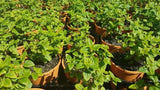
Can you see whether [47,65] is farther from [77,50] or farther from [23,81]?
[23,81]

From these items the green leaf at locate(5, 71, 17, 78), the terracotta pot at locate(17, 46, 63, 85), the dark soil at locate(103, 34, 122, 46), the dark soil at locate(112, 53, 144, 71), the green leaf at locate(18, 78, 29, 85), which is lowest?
the terracotta pot at locate(17, 46, 63, 85)

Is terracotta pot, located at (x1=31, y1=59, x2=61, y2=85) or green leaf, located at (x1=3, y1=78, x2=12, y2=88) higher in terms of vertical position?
green leaf, located at (x1=3, y1=78, x2=12, y2=88)

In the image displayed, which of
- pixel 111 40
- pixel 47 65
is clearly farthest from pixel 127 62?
pixel 47 65

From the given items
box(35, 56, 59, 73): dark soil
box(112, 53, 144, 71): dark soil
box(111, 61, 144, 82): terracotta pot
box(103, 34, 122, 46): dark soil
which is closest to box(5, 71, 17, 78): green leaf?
box(35, 56, 59, 73): dark soil

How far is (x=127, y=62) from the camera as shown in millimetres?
2631

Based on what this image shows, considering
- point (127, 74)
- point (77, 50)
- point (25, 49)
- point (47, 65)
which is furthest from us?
point (47, 65)

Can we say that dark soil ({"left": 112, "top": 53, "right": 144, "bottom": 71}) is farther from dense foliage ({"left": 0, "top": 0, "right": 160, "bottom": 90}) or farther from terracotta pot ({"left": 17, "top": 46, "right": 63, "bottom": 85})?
terracotta pot ({"left": 17, "top": 46, "right": 63, "bottom": 85})

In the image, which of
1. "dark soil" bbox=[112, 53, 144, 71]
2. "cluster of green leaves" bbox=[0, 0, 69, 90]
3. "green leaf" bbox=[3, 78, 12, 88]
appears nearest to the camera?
"green leaf" bbox=[3, 78, 12, 88]

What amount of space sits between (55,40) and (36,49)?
0.34 meters

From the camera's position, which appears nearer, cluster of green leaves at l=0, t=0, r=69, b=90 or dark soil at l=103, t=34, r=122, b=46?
cluster of green leaves at l=0, t=0, r=69, b=90

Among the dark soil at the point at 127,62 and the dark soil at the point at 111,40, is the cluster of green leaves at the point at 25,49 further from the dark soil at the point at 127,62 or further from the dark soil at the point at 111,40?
the dark soil at the point at 111,40

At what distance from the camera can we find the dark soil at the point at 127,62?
2.51 meters

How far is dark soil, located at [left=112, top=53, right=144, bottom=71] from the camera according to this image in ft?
8.24

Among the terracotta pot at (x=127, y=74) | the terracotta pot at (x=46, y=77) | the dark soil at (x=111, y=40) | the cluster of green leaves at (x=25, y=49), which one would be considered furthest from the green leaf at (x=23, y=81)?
the dark soil at (x=111, y=40)
